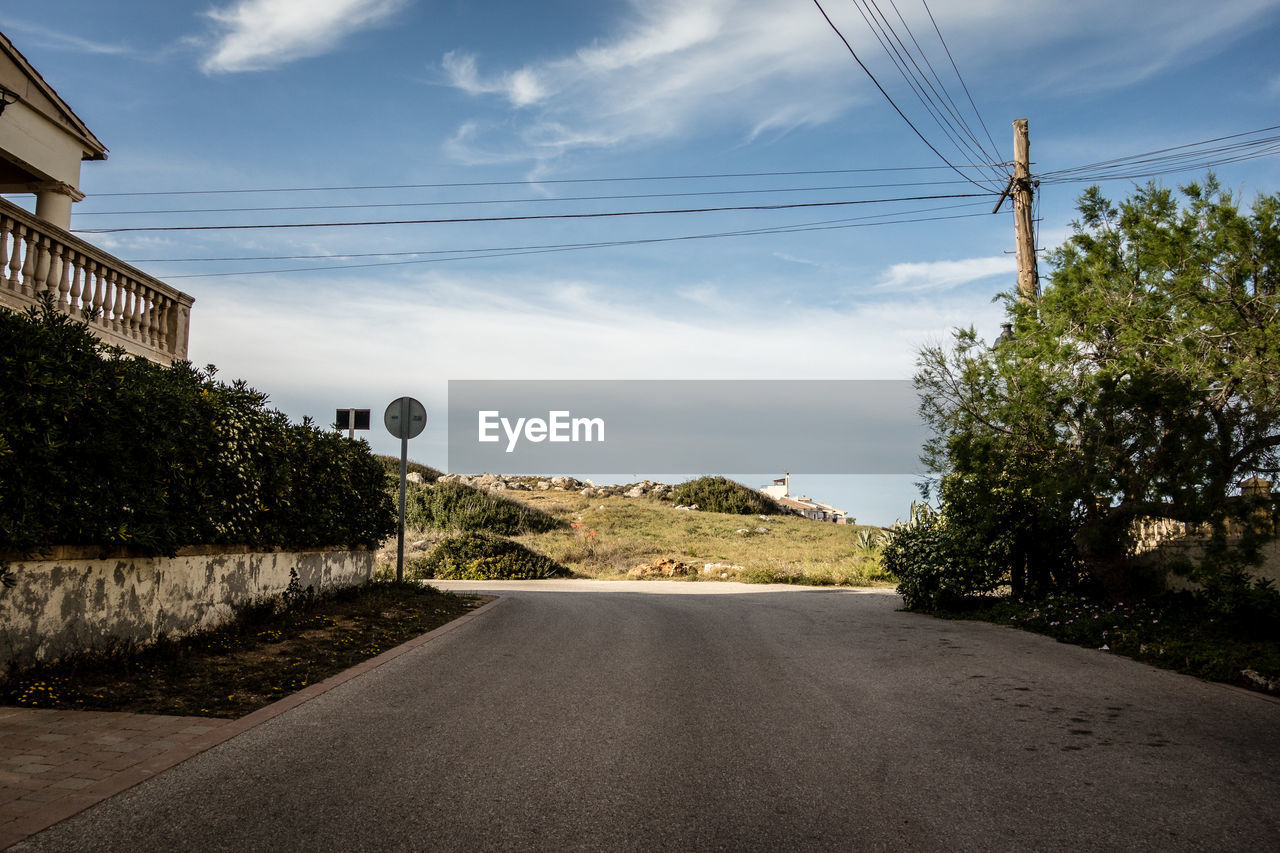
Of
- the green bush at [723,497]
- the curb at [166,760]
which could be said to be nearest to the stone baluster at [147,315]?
the curb at [166,760]

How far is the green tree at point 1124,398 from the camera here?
32.1ft

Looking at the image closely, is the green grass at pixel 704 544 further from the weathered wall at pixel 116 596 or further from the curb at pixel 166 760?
the curb at pixel 166 760

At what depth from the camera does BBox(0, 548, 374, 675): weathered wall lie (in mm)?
6668

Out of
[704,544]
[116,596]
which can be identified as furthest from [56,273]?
[704,544]

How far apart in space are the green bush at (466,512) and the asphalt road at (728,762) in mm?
23428

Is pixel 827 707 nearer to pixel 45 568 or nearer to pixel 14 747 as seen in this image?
pixel 14 747

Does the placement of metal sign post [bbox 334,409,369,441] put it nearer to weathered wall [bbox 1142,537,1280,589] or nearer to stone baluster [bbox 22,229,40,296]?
stone baluster [bbox 22,229,40,296]

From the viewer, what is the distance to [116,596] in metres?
7.64

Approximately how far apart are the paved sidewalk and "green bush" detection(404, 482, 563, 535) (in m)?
25.3

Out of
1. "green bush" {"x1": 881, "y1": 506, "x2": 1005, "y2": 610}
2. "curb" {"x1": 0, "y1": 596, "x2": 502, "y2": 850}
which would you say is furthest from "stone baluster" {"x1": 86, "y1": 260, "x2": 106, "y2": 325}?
"green bush" {"x1": 881, "y1": 506, "x2": 1005, "y2": 610}

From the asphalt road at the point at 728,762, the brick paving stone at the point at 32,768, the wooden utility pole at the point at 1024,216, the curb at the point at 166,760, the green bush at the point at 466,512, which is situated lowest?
the asphalt road at the point at 728,762

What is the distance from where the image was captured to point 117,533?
7.22 m

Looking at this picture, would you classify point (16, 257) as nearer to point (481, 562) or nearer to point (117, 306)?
point (117, 306)

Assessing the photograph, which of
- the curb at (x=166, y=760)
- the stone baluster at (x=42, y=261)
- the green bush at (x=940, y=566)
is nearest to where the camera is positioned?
the curb at (x=166, y=760)
